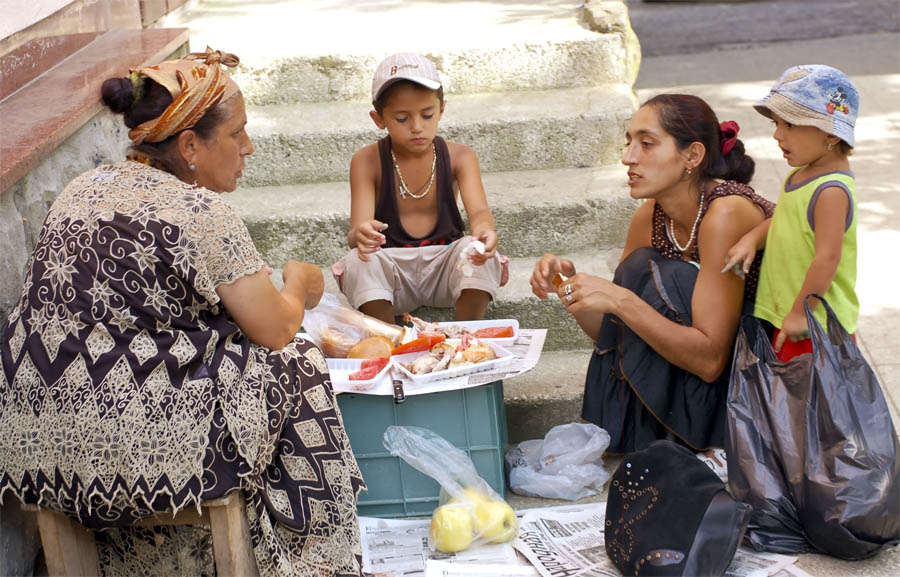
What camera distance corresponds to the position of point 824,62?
8188 mm

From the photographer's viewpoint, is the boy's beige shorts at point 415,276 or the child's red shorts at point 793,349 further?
the boy's beige shorts at point 415,276

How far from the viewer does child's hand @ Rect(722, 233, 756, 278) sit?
2.78 metres

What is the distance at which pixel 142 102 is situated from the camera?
2.42 metres

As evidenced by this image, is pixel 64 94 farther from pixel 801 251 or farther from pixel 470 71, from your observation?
pixel 801 251

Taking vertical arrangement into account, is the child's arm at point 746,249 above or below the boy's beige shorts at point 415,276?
above

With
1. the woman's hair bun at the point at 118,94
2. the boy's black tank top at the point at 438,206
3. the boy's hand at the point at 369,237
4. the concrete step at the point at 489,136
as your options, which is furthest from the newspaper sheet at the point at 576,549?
the concrete step at the point at 489,136

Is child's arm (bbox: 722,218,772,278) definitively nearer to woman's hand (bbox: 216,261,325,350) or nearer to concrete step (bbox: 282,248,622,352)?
concrete step (bbox: 282,248,622,352)

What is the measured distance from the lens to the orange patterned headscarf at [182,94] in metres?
2.40

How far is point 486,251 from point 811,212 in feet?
3.37

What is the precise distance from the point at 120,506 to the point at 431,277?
4.89 feet

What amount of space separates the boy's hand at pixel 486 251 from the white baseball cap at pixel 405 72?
52 cm

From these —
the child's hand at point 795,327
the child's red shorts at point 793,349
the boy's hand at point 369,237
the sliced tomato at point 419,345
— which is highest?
the boy's hand at point 369,237

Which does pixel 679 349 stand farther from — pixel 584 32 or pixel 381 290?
pixel 584 32

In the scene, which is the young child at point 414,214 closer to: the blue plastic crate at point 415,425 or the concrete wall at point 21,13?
the blue plastic crate at point 415,425
